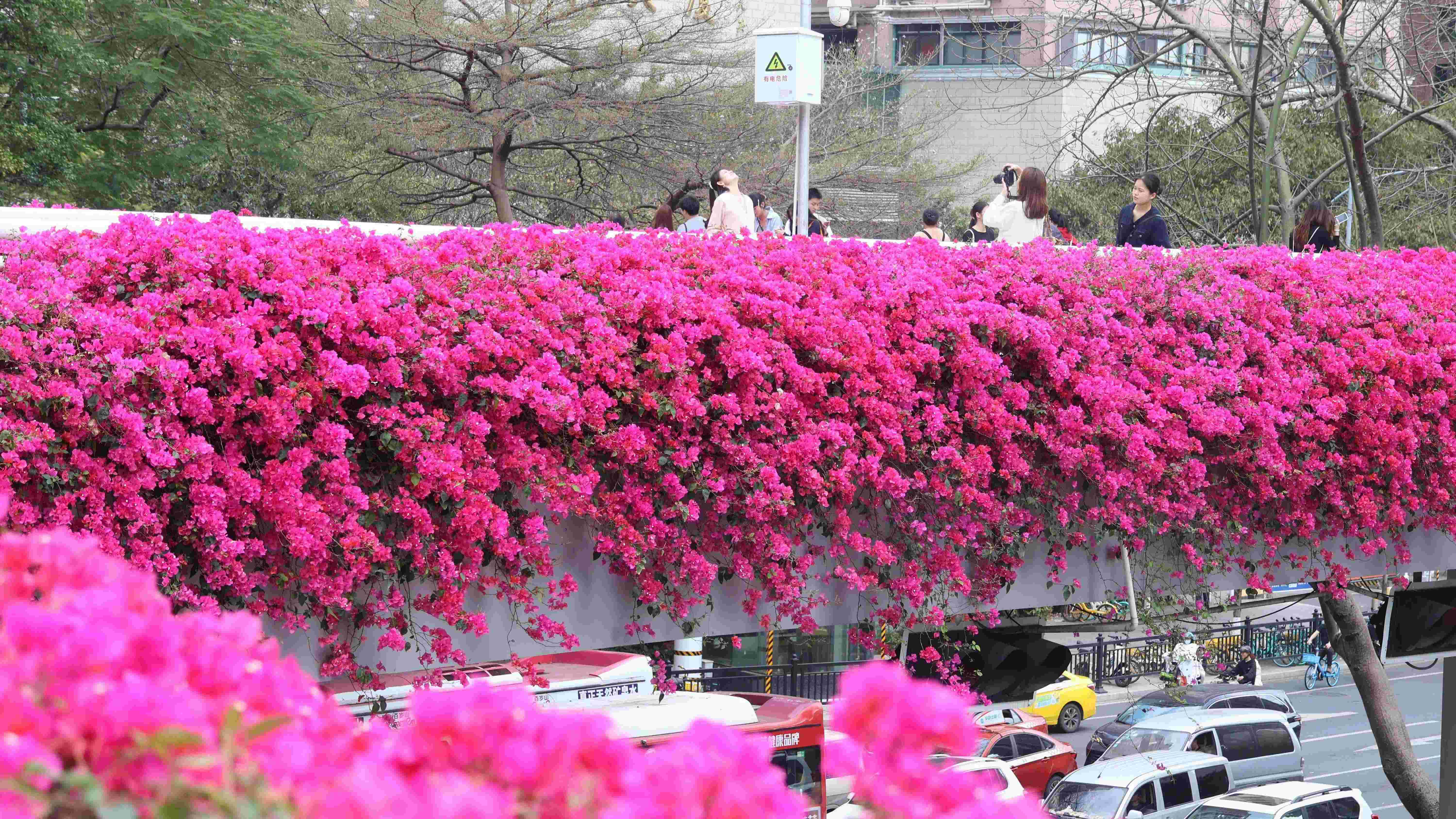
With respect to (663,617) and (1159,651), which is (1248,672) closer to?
(1159,651)

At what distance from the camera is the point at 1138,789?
15188 millimetres

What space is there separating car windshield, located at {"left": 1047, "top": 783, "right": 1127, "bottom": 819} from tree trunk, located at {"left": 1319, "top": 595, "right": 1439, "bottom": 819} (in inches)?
147

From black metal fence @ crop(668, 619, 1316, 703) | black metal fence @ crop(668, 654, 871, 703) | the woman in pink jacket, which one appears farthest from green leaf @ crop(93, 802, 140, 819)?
black metal fence @ crop(668, 654, 871, 703)

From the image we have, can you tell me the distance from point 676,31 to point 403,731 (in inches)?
789

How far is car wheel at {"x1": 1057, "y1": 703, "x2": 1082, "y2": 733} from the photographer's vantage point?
22.4 m

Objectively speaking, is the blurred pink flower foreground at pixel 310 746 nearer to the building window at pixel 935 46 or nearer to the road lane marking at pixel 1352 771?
the road lane marking at pixel 1352 771

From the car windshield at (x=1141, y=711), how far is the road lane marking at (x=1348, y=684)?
6.79 metres

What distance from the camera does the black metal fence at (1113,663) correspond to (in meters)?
20.1

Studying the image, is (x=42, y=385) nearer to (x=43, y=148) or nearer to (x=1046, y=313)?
(x=1046, y=313)

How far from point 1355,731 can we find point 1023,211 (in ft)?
55.6

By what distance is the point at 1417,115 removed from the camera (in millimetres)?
12164

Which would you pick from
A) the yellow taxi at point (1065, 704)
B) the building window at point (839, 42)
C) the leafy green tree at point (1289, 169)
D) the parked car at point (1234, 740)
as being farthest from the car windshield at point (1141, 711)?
the building window at point (839, 42)

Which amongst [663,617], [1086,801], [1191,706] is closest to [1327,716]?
[1191,706]

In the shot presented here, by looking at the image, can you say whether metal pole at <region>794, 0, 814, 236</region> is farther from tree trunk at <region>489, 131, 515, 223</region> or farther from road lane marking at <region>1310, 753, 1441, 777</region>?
road lane marking at <region>1310, 753, 1441, 777</region>
